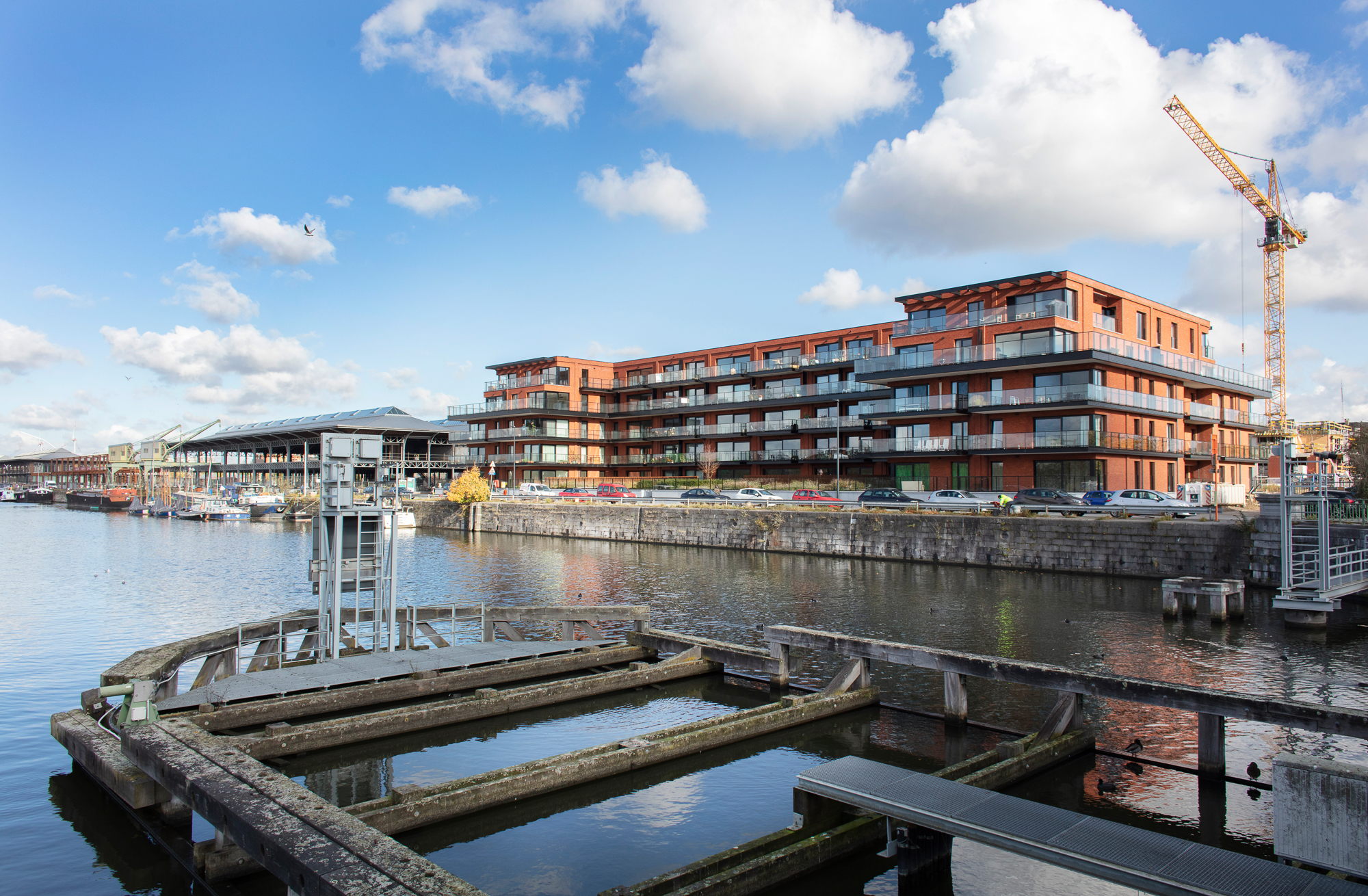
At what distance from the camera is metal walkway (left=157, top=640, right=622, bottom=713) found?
12.3 meters

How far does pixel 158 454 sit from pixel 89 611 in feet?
418

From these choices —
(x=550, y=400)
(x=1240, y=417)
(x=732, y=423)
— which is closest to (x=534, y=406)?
(x=550, y=400)

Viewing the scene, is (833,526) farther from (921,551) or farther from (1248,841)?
(1248,841)

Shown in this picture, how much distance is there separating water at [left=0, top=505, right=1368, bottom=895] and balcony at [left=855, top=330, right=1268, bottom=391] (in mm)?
15910

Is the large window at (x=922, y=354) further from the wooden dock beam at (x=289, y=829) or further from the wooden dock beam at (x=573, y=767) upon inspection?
the wooden dock beam at (x=289, y=829)

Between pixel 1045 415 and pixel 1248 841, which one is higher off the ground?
pixel 1045 415

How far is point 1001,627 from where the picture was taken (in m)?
22.8

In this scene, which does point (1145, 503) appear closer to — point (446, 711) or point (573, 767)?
point (446, 711)

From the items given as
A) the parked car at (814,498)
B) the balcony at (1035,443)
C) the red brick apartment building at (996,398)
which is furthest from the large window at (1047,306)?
the parked car at (814,498)

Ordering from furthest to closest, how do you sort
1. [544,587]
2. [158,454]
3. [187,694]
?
[158,454]
[544,587]
[187,694]

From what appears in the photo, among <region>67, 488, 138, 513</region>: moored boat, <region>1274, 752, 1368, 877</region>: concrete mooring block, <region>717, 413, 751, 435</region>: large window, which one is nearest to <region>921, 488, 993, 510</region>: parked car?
<region>717, 413, 751, 435</region>: large window

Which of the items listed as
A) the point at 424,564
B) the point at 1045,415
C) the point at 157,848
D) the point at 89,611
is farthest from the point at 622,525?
the point at 157,848

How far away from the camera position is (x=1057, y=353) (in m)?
44.0

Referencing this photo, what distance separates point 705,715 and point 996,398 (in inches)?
1493
